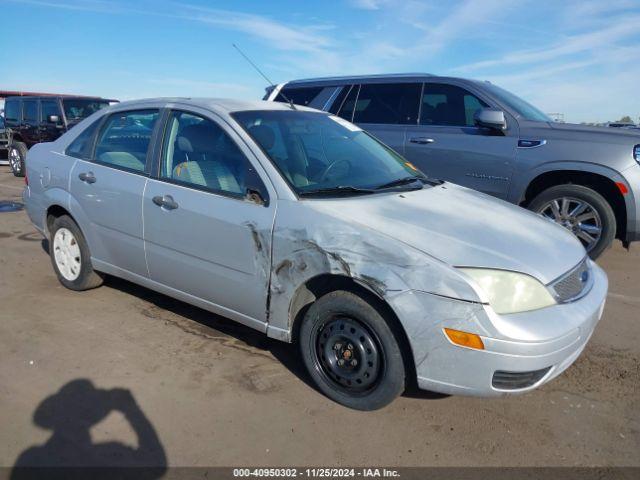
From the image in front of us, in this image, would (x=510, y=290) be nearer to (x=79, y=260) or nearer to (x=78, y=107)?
(x=79, y=260)

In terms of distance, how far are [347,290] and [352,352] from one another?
1.11ft

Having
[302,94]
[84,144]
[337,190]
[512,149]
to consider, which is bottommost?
[337,190]

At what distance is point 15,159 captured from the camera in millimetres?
13203

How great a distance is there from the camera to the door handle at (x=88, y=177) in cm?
405

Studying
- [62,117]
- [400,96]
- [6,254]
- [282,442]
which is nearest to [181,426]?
[282,442]

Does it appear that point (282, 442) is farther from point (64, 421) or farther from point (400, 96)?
point (400, 96)

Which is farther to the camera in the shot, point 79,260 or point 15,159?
point 15,159

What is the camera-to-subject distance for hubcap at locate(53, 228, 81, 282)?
14.5 ft

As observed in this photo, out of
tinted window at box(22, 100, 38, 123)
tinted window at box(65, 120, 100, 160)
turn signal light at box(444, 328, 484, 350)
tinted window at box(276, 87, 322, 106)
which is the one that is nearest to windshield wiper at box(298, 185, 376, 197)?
turn signal light at box(444, 328, 484, 350)

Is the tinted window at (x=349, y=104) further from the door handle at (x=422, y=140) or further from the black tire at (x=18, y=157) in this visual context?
the black tire at (x=18, y=157)

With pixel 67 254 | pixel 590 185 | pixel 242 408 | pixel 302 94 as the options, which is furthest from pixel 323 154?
pixel 302 94

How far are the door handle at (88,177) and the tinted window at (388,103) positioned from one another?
3.58 meters

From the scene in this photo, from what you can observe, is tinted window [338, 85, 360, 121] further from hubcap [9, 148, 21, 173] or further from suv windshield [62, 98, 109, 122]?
hubcap [9, 148, 21, 173]

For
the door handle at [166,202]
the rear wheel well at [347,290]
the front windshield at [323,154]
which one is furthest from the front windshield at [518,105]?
the door handle at [166,202]
